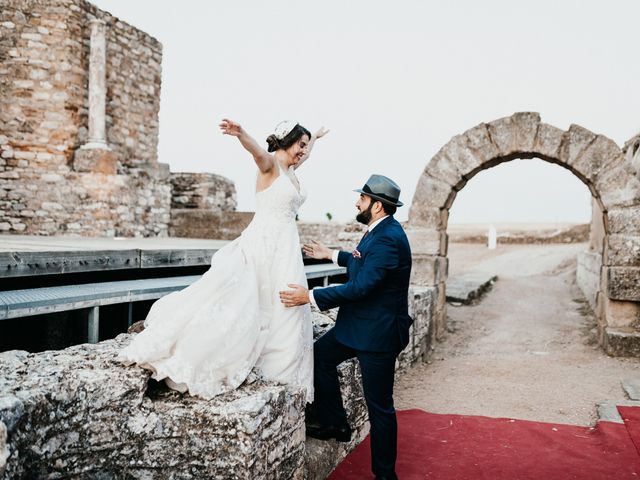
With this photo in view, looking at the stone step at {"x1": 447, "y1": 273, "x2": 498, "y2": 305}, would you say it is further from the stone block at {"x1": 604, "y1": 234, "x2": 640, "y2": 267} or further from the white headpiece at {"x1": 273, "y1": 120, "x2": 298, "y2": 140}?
the white headpiece at {"x1": 273, "y1": 120, "x2": 298, "y2": 140}

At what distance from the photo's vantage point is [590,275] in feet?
34.2

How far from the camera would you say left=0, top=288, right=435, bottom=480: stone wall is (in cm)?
204

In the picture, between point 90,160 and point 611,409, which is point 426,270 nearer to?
point 611,409

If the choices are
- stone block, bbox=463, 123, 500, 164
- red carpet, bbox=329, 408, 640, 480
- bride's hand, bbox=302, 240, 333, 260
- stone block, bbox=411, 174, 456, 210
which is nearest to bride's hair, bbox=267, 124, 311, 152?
bride's hand, bbox=302, 240, 333, 260

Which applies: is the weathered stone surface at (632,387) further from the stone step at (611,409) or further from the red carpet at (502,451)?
the red carpet at (502,451)

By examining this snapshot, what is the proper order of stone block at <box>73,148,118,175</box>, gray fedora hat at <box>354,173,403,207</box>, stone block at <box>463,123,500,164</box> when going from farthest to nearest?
stone block at <box>73,148,118,175</box>
stone block at <box>463,123,500,164</box>
gray fedora hat at <box>354,173,403,207</box>

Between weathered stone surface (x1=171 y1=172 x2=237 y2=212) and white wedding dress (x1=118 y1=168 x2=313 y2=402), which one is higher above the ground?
weathered stone surface (x1=171 y1=172 x2=237 y2=212)

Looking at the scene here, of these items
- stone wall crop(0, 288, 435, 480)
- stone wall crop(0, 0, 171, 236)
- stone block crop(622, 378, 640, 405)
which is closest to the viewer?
stone wall crop(0, 288, 435, 480)

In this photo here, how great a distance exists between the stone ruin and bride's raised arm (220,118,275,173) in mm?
8131

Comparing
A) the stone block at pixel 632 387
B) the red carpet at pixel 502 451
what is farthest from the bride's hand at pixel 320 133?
the stone block at pixel 632 387

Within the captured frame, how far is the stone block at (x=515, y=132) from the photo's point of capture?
301 inches

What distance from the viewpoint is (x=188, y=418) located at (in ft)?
7.80

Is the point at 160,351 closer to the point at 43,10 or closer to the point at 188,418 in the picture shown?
the point at 188,418

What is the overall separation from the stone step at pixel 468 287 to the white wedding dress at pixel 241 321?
764 centimetres
